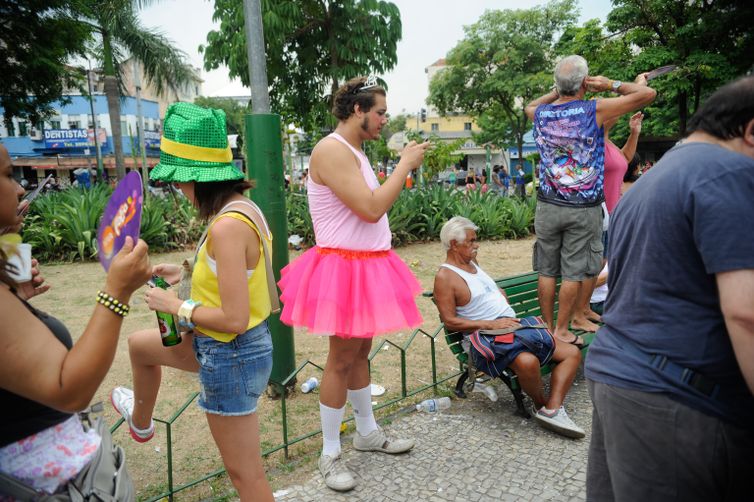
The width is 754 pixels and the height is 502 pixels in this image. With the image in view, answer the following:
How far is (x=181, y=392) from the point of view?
4.34 m

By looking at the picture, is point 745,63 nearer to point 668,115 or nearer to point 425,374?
point 668,115

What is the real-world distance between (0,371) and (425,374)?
364 cm

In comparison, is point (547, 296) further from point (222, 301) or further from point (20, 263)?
point (20, 263)

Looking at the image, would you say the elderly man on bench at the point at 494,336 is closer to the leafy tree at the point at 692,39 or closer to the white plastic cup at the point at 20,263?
the white plastic cup at the point at 20,263

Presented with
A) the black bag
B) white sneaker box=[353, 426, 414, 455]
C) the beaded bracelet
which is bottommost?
white sneaker box=[353, 426, 414, 455]

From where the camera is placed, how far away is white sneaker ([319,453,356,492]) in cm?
285

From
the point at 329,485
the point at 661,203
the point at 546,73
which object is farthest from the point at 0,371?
the point at 546,73

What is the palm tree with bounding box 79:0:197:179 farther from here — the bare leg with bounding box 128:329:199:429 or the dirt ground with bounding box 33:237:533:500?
the bare leg with bounding box 128:329:199:429

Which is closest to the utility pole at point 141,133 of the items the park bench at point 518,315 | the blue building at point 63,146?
the park bench at point 518,315

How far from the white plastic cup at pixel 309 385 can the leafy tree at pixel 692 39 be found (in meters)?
16.1

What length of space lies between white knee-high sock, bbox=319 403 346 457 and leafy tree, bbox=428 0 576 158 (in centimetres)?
2537

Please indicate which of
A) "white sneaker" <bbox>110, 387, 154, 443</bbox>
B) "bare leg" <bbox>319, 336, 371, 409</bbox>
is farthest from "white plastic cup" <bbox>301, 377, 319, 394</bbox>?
"white sneaker" <bbox>110, 387, 154, 443</bbox>

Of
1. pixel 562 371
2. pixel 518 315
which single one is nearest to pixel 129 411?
pixel 562 371

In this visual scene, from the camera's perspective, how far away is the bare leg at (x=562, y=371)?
3498 millimetres
